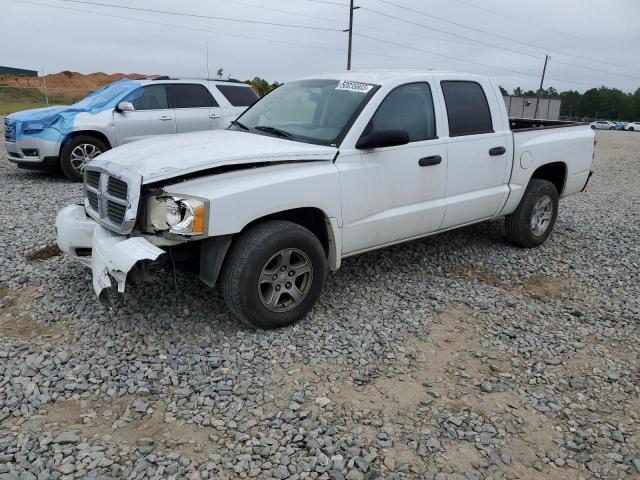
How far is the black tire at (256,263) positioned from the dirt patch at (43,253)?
8.12 ft

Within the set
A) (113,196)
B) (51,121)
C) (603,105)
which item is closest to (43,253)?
(113,196)

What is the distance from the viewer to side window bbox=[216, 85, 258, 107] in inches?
390

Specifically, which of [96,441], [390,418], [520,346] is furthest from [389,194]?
[96,441]

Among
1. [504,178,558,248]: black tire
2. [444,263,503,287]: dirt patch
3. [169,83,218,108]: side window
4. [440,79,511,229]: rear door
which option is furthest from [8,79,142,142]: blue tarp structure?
[504,178,558,248]: black tire

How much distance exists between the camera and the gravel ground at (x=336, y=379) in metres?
2.71

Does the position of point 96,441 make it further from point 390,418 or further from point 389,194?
point 389,194

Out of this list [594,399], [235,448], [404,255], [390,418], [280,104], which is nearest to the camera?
[235,448]

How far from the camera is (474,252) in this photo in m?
5.96

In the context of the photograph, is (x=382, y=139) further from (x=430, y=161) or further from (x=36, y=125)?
(x=36, y=125)

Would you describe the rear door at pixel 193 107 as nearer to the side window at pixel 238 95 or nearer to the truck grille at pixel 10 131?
the side window at pixel 238 95

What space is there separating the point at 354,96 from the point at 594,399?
9.50ft

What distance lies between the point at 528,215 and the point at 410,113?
219 cm

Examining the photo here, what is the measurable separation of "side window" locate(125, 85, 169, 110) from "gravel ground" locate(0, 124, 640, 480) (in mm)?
4510

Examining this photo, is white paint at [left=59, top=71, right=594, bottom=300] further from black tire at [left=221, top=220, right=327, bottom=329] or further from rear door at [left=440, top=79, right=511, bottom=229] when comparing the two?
black tire at [left=221, top=220, right=327, bottom=329]
